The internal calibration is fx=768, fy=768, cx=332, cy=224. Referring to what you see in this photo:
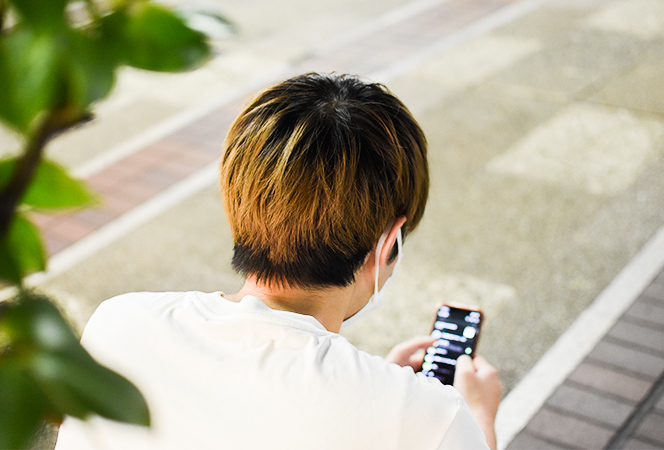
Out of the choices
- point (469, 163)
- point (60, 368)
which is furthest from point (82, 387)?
point (469, 163)

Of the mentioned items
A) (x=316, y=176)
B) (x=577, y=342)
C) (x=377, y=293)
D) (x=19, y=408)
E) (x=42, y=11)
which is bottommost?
(x=577, y=342)

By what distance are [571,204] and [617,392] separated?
1.24 meters

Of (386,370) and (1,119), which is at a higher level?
(1,119)

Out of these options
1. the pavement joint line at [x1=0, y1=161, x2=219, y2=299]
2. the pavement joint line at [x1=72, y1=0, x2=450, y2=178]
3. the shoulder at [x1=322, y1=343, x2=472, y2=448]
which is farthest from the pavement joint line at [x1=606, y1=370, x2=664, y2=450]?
the pavement joint line at [x1=72, y1=0, x2=450, y2=178]

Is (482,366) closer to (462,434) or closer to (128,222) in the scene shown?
(462,434)

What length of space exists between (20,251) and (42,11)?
0.32 feet

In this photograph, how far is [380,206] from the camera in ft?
4.46

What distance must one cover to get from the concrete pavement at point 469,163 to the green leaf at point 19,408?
2.60 metres

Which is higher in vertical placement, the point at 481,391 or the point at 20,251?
the point at 20,251

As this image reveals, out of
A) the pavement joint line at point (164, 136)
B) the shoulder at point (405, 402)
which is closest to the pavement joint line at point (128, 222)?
the pavement joint line at point (164, 136)

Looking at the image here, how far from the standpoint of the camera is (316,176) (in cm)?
129

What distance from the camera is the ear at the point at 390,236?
1437 mm

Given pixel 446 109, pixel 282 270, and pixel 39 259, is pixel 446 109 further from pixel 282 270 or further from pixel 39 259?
pixel 39 259

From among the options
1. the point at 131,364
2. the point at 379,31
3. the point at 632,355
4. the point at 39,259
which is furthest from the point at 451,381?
the point at 379,31
